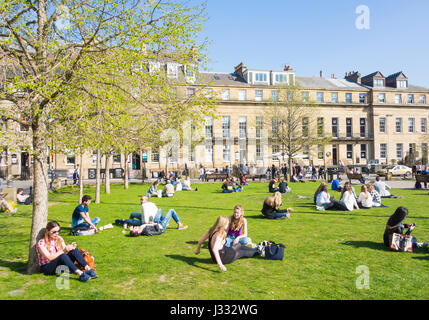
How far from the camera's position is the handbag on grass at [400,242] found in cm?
740

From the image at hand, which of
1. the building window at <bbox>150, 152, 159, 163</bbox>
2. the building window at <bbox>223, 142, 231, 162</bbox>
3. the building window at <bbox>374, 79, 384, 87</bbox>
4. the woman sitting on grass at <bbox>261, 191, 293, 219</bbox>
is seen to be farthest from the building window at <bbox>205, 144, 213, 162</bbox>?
→ the woman sitting on grass at <bbox>261, 191, 293, 219</bbox>

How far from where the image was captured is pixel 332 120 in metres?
53.2

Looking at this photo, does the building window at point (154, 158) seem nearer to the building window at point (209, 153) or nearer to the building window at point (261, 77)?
the building window at point (209, 153)

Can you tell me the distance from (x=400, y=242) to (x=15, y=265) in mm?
8425

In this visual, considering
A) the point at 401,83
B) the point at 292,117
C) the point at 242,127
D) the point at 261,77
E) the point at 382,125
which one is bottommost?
the point at 292,117

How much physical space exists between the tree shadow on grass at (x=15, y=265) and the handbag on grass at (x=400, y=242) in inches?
310

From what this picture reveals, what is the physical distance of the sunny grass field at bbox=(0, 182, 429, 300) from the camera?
5273mm

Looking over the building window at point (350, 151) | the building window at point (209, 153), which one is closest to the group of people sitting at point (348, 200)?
the building window at point (209, 153)

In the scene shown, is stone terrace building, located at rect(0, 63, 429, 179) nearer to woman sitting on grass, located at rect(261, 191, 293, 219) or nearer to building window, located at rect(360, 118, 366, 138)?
building window, located at rect(360, 118, 366, 138)

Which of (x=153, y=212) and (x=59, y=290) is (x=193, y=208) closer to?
(x=153, y=212)

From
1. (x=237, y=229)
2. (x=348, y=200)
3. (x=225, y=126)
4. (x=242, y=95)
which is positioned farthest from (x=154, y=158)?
(x=237, y=229)

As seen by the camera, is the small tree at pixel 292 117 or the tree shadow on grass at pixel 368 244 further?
the small tree at pixel 292 117

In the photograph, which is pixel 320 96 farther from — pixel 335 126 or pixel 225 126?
pixel 225 126
